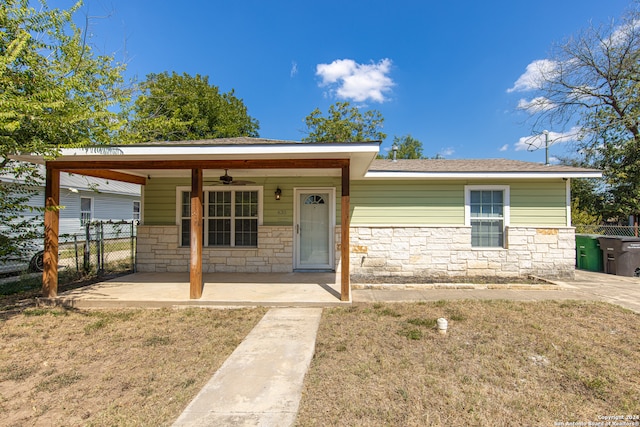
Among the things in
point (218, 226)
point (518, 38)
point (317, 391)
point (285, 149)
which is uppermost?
point (518, 38)

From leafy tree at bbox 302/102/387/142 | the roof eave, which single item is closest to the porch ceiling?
the roof eave

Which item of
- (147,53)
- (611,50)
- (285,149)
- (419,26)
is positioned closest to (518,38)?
(419,26)

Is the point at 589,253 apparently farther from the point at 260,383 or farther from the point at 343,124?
the point at 343,124

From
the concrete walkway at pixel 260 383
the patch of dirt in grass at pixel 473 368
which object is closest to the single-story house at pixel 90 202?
the concrete walkway at pixel 260 383

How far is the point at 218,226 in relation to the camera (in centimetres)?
777

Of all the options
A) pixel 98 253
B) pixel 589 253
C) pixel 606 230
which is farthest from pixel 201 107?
pixel 606 230

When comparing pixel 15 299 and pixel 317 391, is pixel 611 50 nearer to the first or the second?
pixel 317 391

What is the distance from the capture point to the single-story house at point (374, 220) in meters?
7.14

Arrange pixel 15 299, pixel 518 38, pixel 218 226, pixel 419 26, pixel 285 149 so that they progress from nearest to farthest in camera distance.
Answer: pixel 285 149 → pixel 15 299 → pixel 218 226 → pixel 518 38 → pixel 419 26

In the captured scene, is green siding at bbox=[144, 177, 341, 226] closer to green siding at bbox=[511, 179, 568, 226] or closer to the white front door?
the white front door

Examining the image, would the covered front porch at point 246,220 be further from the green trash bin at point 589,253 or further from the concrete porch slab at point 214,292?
the green trash bin at point 589,253

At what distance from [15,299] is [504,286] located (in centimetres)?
944

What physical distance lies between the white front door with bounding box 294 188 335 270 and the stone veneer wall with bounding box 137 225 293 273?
314 millimetres

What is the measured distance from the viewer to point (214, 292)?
560 cm
